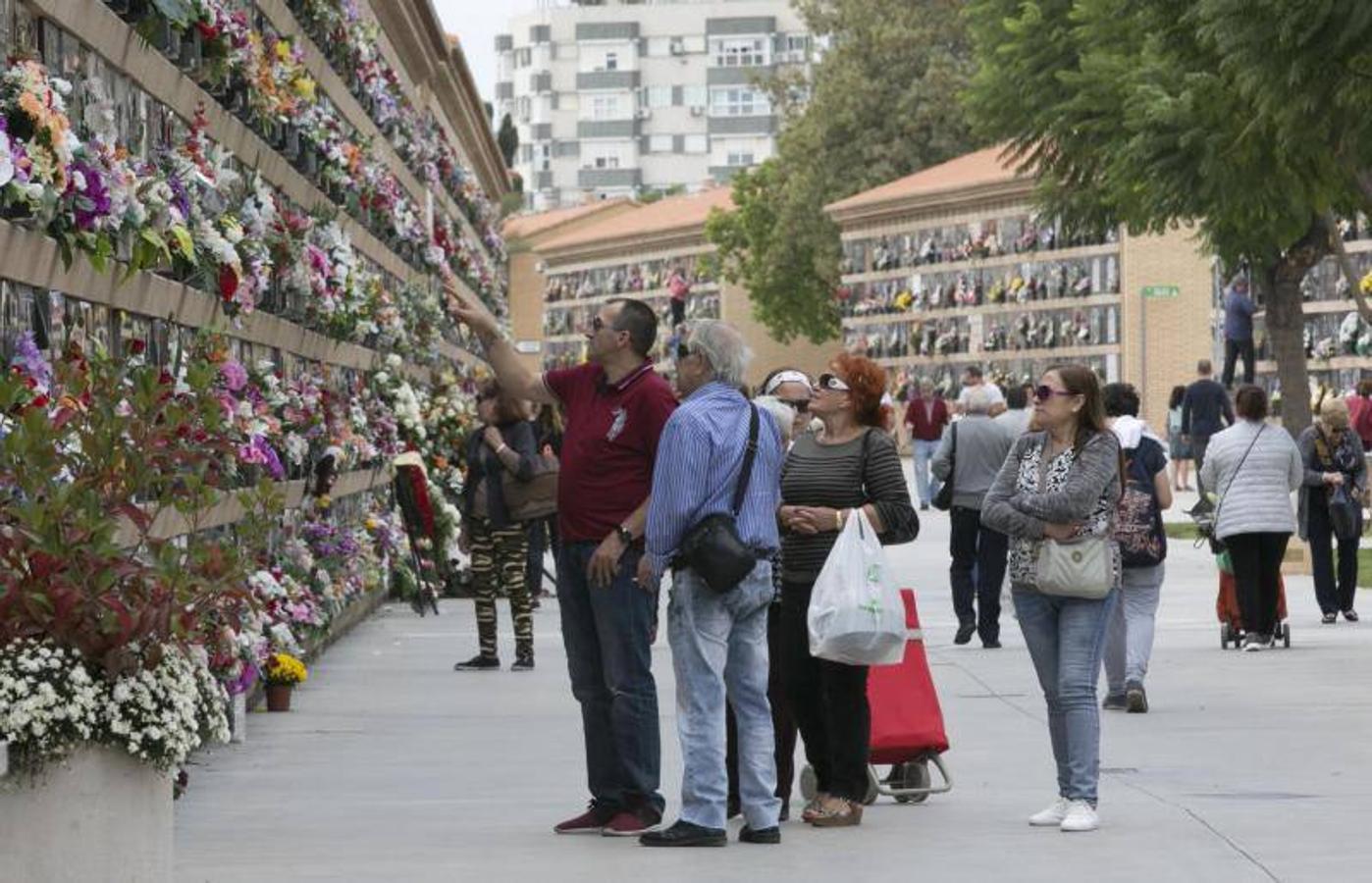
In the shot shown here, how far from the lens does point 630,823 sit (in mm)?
12180

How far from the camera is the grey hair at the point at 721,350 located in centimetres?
1192

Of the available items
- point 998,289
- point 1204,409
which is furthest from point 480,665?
point 998,289

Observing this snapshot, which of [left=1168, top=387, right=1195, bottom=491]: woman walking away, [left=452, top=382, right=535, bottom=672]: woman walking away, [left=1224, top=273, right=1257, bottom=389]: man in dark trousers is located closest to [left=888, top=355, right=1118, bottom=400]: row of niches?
[left=1168, top=387, right=1195, bottom=491]: woman walking away

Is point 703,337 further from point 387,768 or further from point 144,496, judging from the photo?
point 387,768

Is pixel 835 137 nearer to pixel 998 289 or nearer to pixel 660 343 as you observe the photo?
pixel 998 289

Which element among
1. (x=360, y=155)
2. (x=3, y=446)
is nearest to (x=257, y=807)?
(x=3, y=446)

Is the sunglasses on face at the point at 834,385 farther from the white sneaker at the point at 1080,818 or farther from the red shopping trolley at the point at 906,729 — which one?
the white sneaker at the point at 1080,818

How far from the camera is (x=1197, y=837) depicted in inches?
471

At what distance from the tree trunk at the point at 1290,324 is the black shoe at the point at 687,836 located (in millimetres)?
25996

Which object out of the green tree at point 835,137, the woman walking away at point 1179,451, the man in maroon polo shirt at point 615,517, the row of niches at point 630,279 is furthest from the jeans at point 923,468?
the row of niches at point 630,279

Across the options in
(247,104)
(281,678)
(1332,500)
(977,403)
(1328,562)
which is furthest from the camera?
(1328,562)

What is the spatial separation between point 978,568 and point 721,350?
1101cm

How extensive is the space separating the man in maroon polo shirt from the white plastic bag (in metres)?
0.60

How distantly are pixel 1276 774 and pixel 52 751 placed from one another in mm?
6676
